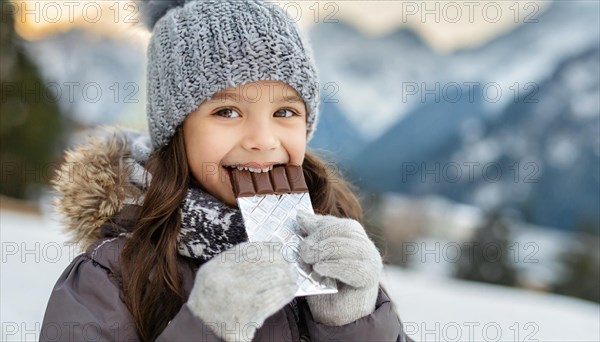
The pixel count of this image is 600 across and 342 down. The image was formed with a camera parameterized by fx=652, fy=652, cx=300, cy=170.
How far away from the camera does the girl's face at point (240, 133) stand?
1.54 m

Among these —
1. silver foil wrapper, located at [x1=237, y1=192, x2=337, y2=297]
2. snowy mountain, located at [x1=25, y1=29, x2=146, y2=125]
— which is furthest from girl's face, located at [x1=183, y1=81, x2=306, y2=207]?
snowy mountain, located at [x1=25, y1=29, x2=146, y2=125]

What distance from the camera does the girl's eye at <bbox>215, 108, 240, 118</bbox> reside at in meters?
1.56

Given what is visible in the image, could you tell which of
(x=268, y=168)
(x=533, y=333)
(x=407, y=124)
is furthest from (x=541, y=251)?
(x=268, y=168)

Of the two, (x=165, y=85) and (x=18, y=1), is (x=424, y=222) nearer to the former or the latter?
(x=18, y=1)

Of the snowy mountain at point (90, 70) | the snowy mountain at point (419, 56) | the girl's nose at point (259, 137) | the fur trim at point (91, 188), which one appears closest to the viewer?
the girl's nose at point (259, 137)

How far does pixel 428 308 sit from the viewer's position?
8.45ft

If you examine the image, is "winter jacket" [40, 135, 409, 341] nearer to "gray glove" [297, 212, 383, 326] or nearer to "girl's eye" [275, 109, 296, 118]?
"gray glove" [297, 212, 383, 326]

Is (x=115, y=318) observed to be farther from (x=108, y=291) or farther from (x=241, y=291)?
(x=241, y=291)

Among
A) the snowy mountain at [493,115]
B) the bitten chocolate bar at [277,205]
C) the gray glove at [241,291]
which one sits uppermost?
the bitten chocolate bar at [277,205]

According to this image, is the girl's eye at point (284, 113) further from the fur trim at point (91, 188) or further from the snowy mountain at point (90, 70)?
the snowy mountain at point (90, 70)

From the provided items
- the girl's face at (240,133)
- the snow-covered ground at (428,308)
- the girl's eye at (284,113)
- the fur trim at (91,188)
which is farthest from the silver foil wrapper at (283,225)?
the snow-covered ground at (428,308)

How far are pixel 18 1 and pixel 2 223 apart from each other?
2.87 m

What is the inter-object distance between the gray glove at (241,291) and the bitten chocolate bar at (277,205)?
0.25 ft

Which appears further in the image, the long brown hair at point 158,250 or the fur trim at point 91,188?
the fur trim at point 91,188
